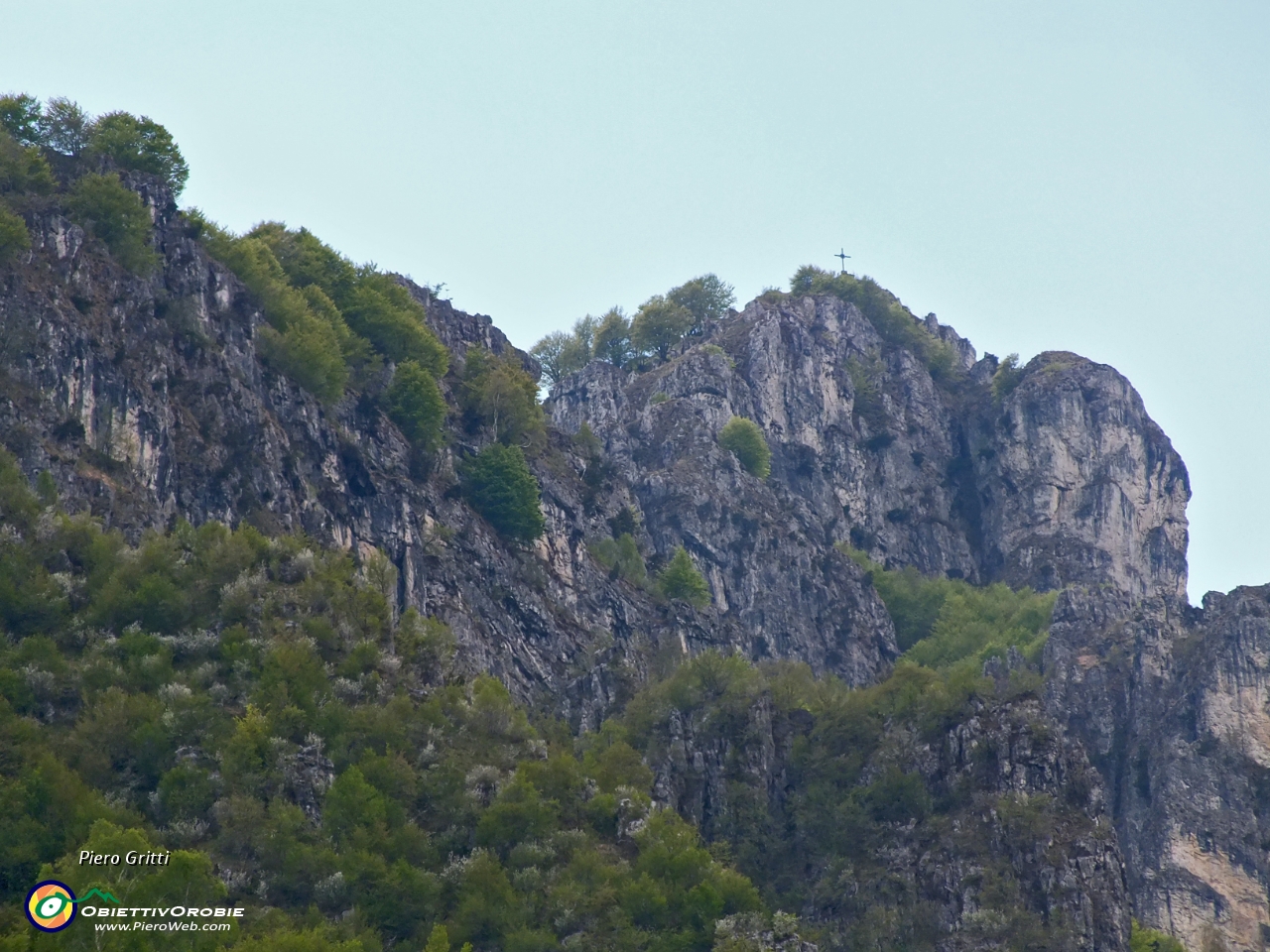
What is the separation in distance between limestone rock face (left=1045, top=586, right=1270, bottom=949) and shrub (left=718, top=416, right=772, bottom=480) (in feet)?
98.4

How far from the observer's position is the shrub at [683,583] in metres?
126

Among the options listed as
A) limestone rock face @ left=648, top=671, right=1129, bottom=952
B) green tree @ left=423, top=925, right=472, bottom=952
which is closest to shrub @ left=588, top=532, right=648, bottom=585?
limestone rock face @ left=648, top=671, right=1129, bottom=952

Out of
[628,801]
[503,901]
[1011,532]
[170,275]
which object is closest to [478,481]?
[170,275]

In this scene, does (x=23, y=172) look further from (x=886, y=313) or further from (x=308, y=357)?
(x=886, y=313)

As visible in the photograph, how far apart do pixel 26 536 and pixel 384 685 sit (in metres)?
18.2

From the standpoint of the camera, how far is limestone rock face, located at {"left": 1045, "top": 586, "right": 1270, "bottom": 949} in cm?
11731

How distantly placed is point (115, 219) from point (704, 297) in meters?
102

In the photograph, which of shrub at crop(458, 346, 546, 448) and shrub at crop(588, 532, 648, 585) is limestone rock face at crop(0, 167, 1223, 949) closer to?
shrub at crop(588, 532, 648, 585)

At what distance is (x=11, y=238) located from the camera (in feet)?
304

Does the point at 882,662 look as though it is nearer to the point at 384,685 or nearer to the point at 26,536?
the point at 384,685

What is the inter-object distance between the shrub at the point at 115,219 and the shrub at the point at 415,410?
1968cm

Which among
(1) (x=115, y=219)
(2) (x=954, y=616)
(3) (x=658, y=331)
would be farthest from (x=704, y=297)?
(1) (x=115, y=219)

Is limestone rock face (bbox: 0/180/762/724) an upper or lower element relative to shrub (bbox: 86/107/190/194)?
lower

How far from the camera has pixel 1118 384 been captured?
180 meters
